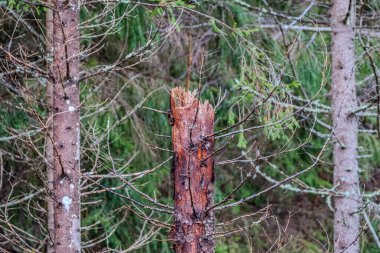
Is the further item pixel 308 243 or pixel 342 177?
pixel 308 243

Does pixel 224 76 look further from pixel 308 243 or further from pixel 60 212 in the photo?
pixel 60 212

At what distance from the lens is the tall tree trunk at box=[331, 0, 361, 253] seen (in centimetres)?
698

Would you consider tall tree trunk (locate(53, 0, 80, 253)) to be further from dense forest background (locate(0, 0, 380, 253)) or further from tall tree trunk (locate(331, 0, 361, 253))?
tall tree trunk (locate(331, 0, 361, 253))

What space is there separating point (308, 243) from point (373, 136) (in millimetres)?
1844

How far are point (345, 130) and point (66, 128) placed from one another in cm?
291

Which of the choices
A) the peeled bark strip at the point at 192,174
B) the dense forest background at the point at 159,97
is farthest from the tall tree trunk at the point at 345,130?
the peeled bark strip at the point at 192,174

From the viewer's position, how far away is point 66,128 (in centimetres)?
528

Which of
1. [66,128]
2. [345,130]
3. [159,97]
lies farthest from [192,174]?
[159,97]

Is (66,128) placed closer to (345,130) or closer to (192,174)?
(192,174)

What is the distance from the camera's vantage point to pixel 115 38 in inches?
357

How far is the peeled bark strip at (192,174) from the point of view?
4504 mm

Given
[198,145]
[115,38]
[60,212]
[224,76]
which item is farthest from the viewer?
[224,76]

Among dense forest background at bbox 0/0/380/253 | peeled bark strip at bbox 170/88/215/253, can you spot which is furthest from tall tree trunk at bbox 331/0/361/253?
peeled bark strip at bbox 170/88/215/253

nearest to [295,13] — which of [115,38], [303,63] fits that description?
[303,63]
